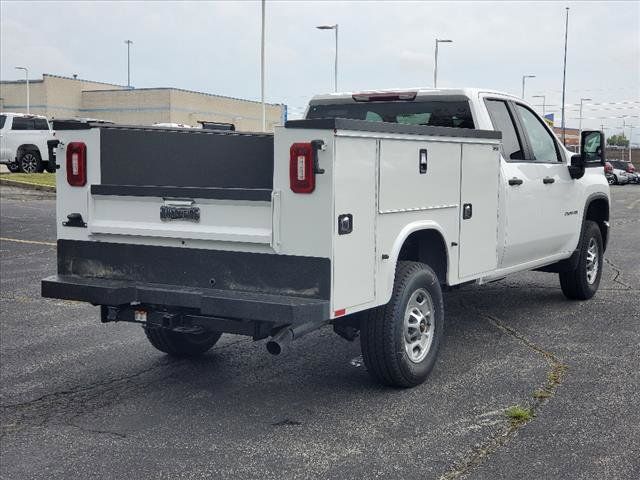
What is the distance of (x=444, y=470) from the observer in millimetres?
4367

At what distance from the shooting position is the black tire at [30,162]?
1144 inches

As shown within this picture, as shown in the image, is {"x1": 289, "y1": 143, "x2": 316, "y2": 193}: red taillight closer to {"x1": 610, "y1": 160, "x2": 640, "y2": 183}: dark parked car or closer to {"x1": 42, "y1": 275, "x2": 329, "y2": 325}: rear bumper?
{"x1": 42, "y1": 275, "x2": 329, "y2": 325}: rear bumper

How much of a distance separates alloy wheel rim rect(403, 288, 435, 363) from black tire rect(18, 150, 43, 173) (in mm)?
25556

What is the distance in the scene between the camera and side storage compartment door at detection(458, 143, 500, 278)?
6402 mm

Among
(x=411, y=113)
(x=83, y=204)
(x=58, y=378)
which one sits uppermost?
(x=411, y=113)

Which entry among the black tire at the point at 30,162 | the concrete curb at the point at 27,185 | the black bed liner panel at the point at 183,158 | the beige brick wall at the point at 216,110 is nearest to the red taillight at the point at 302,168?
the black bed liner panel at the point at 183,158

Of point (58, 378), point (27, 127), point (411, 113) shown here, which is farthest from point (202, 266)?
point (27, 127)

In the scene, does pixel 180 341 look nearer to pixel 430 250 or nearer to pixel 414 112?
pixel 430 250

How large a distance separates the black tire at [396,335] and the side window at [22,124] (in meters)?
25.0

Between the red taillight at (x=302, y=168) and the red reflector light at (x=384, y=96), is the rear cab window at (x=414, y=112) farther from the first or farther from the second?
the red taillight at (x=302, y=168)

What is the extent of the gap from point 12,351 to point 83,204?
1.99 meters

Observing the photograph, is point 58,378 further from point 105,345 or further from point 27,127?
point 27,127

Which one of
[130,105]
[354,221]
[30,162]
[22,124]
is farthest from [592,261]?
[130,105]

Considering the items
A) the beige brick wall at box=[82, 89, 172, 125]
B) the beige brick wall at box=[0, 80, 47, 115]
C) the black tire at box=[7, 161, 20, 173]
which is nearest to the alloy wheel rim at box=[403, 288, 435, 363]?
the black tire at box=[7, 161, 20, 173]
